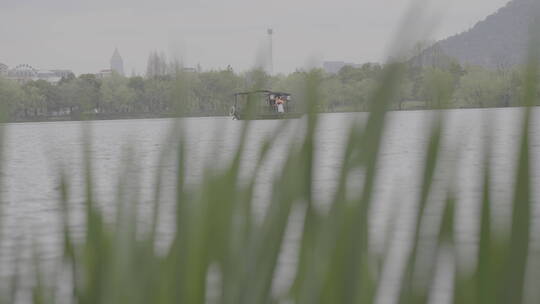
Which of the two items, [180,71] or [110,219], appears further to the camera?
[110,219]

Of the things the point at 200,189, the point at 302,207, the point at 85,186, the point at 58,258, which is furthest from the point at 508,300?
the point at 58,258

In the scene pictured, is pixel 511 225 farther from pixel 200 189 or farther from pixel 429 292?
pixel 200 189

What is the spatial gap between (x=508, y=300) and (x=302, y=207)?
201mm

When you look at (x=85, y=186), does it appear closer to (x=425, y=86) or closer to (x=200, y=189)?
(x=200, y=189)

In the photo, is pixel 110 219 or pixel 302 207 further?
pixel 110 219

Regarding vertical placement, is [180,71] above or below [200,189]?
above

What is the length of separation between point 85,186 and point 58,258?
0.77ft

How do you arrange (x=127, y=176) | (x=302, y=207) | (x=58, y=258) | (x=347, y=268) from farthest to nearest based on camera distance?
(x=58, y=258) < (x=127, y=176) < (x=302, y=207) < (x=347, y=268)

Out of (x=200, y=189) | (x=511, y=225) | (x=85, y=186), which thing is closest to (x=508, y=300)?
(x=511, y=225)

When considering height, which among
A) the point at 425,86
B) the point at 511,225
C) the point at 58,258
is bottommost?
the point at 58,258

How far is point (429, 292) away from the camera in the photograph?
2.21 ft

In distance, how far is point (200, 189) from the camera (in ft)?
2.50

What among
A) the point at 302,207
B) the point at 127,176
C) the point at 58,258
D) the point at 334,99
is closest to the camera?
the point at 302,207

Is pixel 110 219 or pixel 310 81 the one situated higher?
pixel 310 81
